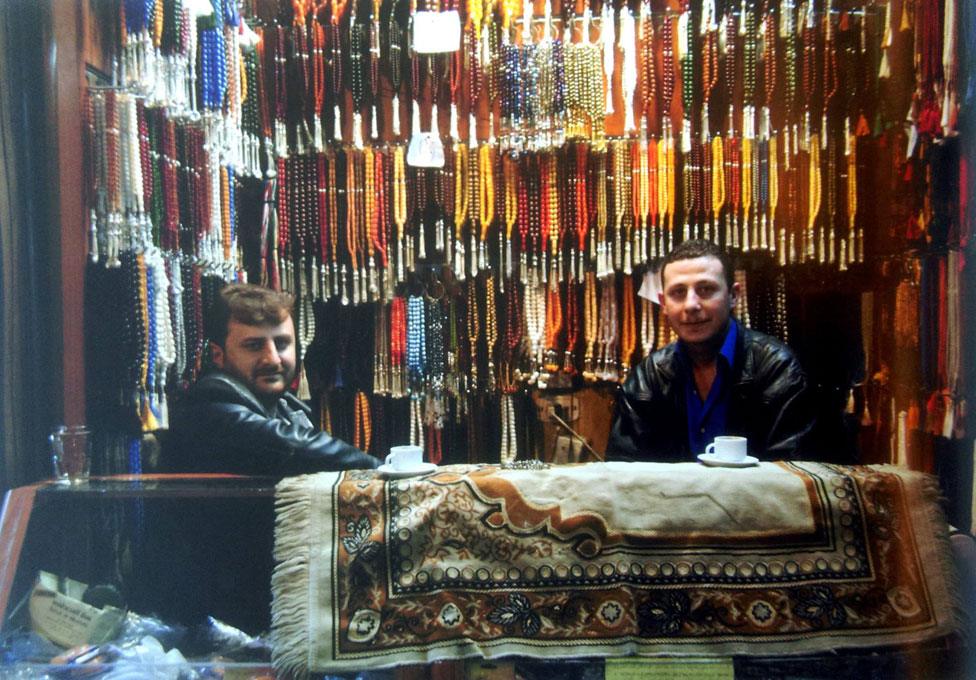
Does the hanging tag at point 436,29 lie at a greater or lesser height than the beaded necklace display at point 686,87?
greater

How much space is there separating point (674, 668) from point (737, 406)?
0.68 m

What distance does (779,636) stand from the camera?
5.10ft

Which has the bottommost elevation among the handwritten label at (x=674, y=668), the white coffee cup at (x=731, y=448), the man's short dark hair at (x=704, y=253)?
the handwritten label at (x=674, y=668)

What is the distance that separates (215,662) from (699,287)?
1.56 meters

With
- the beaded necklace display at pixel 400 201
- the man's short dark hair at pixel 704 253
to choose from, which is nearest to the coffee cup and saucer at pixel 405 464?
the beaded necklace display at pixel 400 201

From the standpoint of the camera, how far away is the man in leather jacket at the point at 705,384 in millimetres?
1830

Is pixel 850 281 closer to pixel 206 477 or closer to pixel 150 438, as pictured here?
pixel 206 477

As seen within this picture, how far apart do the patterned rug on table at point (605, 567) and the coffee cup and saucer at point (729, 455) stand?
50 millimetres

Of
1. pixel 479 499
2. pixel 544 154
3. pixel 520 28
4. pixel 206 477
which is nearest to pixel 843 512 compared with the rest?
pixel 479 499

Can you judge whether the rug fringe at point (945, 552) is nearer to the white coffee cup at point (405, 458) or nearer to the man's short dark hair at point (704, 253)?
the man's short dark hair at point (704, 253)

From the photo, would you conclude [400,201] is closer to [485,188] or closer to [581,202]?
[485,188]

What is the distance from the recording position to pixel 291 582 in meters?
1.55

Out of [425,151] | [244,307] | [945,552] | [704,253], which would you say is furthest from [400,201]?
[945,552]

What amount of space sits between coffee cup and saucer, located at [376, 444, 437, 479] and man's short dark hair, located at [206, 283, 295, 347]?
1.65 ft
